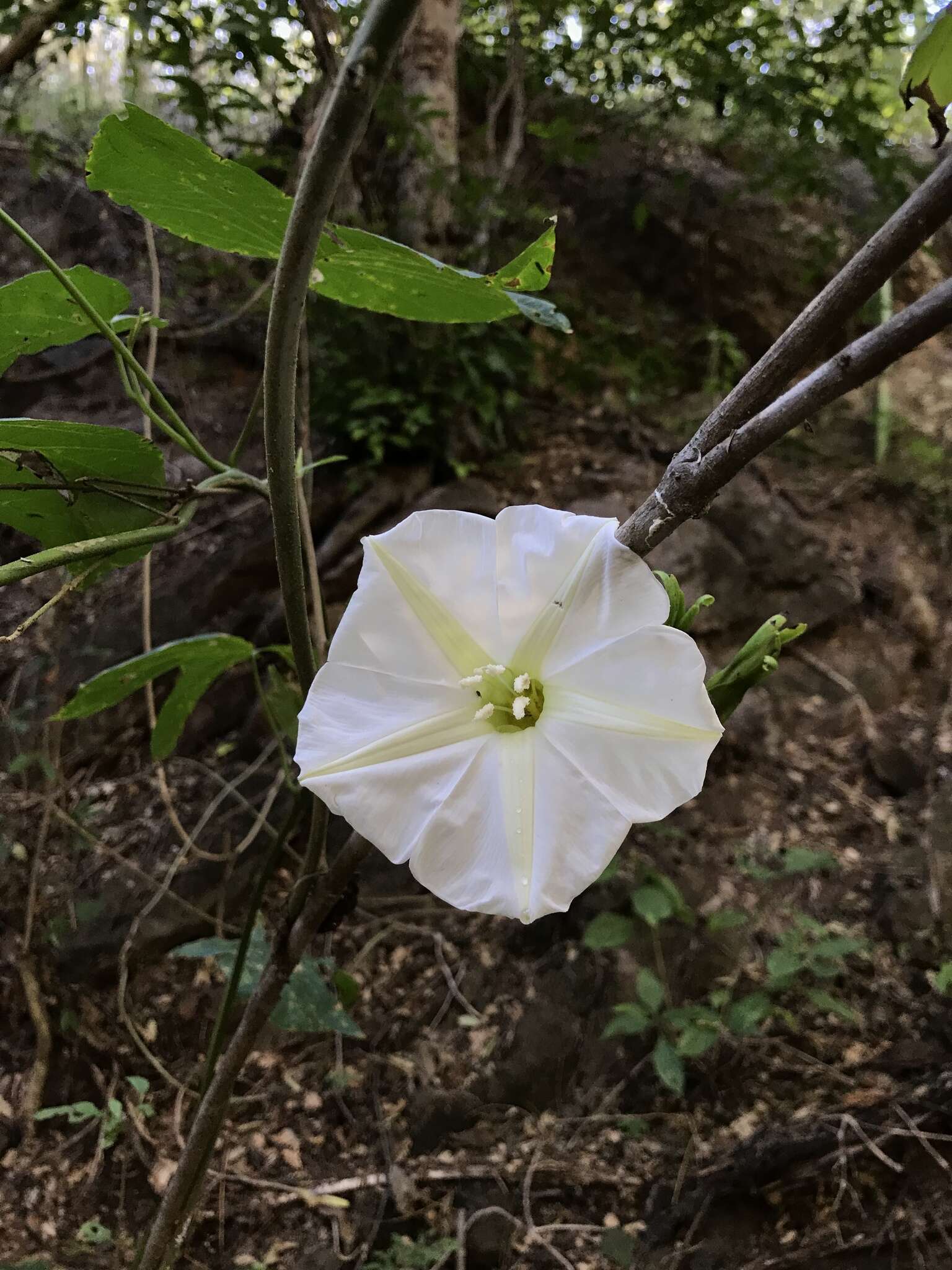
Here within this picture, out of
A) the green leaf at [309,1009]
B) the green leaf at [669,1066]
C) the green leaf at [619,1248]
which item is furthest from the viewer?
the green leaf at [669,1066]

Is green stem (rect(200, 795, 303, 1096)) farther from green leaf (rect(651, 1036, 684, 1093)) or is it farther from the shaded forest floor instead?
green leaf (rect(651, 1036, 684, 1093))

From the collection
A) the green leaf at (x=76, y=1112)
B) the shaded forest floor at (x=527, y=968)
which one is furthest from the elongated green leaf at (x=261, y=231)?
the green leaf at (x=76, y=1112)

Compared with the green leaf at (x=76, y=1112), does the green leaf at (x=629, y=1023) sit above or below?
above

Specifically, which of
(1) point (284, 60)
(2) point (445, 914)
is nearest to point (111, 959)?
(2) point (445, 914)

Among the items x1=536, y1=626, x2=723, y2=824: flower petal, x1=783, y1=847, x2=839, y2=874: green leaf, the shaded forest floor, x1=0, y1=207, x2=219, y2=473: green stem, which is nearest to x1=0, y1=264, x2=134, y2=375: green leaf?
x1=0, y1=207, x2=219, y2=473: green stem

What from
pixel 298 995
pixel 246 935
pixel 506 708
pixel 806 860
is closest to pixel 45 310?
pixel 506 708

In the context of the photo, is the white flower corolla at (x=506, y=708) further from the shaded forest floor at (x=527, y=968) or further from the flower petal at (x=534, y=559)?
the shaded forest floor at (x=527, y=968)

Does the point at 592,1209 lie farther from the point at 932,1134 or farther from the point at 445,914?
the point at 445,914
